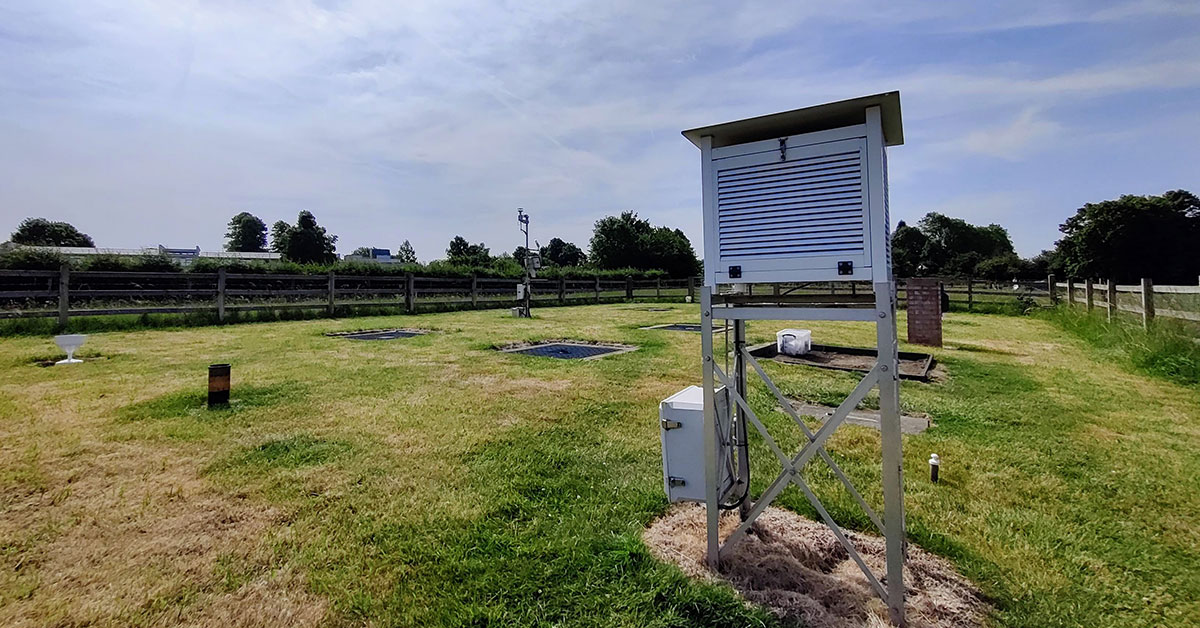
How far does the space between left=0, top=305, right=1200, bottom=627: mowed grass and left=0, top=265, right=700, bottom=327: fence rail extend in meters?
5.03

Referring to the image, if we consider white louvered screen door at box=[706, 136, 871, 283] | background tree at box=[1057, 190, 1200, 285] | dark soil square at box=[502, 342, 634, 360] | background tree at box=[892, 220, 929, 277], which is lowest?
dark soil square at box=[502, 342, 634, 360]

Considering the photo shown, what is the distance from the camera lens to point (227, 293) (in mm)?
10703

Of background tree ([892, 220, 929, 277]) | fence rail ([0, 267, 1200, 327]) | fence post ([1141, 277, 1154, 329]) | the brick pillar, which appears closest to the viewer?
fence post ([1141, 277, 1154, 329])

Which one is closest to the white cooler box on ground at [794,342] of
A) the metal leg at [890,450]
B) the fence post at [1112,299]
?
the metal leg at [890,450]

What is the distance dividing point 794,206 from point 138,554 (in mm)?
2870

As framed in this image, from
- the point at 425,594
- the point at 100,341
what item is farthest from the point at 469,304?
the point at 425,594

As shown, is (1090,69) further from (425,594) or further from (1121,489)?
(425,594)

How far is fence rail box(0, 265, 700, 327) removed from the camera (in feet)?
28.0

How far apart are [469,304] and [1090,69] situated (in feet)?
48.6

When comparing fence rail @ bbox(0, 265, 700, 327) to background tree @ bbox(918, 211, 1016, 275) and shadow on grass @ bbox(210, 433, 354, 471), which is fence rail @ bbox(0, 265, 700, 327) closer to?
shadow on grass @ bbox(210, 433, 354, 471)

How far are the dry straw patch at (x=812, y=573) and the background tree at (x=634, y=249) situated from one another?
36.7m

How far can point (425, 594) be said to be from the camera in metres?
1.69

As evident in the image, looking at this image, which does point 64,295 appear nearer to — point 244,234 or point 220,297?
point 220,297

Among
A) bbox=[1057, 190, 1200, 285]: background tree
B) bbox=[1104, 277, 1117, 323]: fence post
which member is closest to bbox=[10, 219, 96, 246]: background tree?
bbox=[1104, 277, 1117, 323]: fence post
